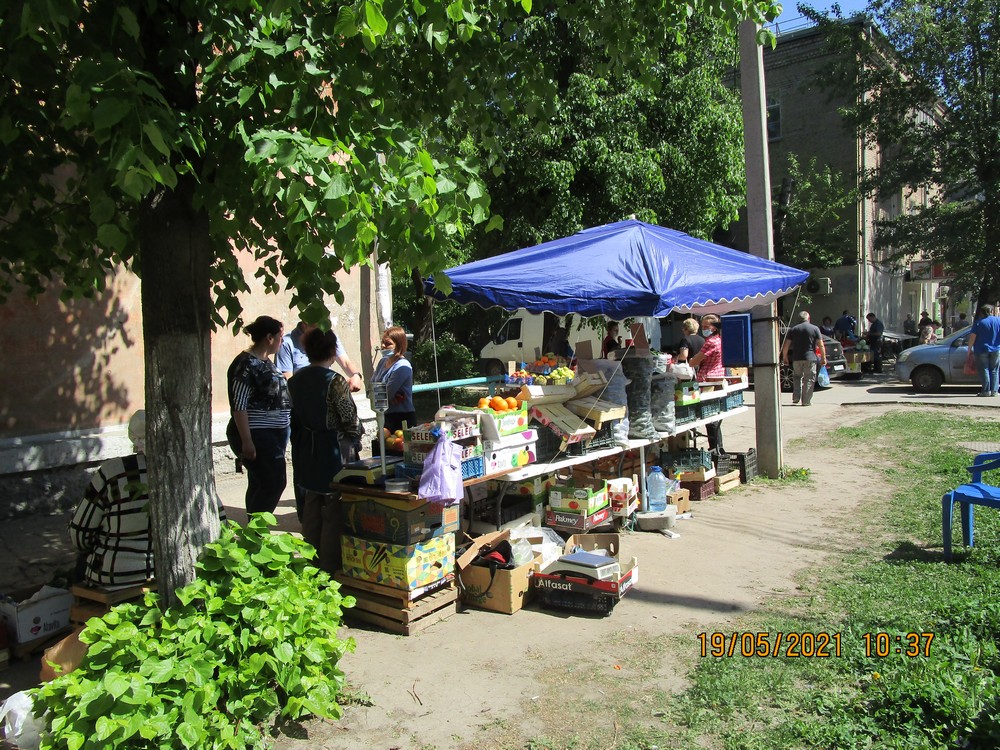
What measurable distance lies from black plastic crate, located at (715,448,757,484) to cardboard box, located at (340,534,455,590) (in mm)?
4766

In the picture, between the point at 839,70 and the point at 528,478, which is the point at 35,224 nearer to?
the point at 528,478

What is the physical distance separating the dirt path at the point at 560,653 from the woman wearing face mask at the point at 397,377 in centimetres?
241

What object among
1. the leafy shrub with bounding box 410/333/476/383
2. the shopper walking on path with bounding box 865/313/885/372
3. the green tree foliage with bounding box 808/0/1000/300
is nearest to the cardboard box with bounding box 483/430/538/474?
the leafy shrub with bounding box 410/333/476/383

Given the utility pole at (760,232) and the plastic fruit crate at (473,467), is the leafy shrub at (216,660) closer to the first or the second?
the plastic fruit crate at (473,467)

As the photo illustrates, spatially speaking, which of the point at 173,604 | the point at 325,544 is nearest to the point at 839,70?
the point at 325,544

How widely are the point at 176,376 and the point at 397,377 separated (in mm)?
3421

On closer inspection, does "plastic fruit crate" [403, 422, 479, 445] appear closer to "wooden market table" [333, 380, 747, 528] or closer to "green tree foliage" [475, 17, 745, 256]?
"wooden market table" [333, 380, 747, 528]

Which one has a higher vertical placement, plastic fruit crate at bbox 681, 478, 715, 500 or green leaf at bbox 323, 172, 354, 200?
green leaf at bbox 323, 172, 354, 200

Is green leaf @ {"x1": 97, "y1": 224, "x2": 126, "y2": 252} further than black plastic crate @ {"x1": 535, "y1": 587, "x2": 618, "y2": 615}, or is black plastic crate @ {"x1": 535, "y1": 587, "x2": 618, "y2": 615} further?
black plastic crate @ {"x1": 535, "y1": 587, "x2": 618, "y2": 615}

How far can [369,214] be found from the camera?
9.08 feet

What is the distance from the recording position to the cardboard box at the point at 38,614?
437 cm

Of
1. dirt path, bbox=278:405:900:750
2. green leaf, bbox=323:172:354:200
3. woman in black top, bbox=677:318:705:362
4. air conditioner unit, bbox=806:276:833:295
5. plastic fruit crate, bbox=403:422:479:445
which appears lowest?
dirt path, bbox=278:405:900:750

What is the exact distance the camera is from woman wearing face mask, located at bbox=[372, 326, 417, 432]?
6840 mm

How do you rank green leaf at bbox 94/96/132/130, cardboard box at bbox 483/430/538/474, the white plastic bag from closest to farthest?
green leaf at bbox 94/96/132/130 → the white plastic bag → cardboard box at bbox 483/430/538/474
